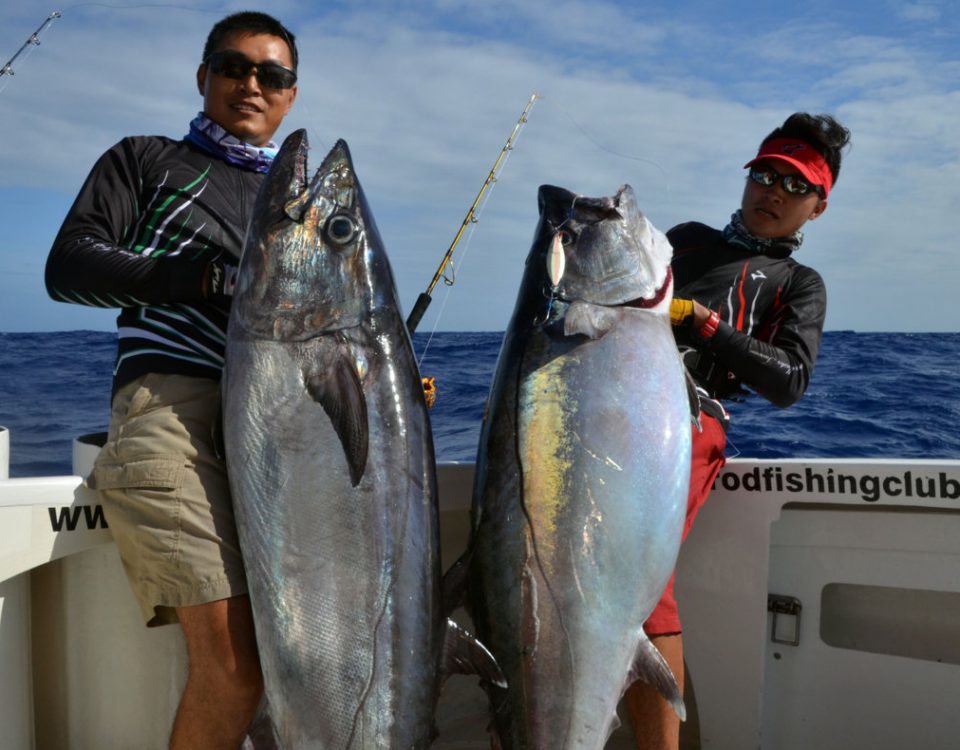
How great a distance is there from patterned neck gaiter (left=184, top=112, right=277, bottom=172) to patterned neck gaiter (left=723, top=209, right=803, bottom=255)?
5.37 ft

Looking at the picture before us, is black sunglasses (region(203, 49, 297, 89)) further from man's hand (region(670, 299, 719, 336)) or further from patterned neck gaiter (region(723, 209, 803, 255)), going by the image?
patterned neck gaiter (region(723, 209, 803, 255))

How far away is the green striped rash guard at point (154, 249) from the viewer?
7.16 ft

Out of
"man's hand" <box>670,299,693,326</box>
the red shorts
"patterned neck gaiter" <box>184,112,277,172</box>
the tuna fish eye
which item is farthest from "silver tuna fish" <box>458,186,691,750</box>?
"patterned neck gaiter" <box>184,112,277,172</box>

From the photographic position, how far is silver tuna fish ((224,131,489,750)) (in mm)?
1990

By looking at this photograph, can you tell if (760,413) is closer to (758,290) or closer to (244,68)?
(758,290)

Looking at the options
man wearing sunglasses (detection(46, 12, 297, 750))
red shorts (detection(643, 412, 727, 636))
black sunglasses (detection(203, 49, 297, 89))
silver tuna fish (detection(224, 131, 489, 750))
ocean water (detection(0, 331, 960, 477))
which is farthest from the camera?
ocean water (detection(0, 331, 960, 477))

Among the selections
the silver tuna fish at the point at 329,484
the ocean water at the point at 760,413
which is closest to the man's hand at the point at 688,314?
the silver tuna fish at the point at 329,484

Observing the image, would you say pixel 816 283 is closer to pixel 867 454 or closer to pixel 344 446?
pixel 344 446

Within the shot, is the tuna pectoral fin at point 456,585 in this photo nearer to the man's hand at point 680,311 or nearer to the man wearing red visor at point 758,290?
the man wearing red visor at point 758,290

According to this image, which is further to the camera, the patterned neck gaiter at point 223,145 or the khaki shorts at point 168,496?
the patterned neck gaiter at point 223,145

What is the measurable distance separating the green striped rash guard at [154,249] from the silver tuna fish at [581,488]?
32.8 inches

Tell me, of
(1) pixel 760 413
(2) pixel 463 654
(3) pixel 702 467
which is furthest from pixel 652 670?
(1) pixel 760 413

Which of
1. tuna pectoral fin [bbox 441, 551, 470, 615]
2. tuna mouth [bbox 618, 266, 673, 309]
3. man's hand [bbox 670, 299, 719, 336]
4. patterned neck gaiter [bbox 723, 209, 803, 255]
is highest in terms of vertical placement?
patterned neck gaiter [bbox 723, 209, 803, 255]

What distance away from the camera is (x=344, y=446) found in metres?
2.04
